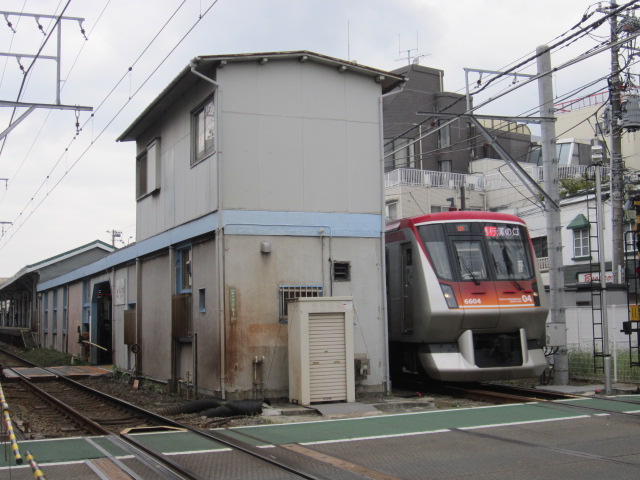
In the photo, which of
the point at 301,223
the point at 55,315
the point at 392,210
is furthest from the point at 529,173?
the point at 301,223

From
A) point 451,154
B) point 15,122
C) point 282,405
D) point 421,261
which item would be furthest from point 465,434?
point 451,154

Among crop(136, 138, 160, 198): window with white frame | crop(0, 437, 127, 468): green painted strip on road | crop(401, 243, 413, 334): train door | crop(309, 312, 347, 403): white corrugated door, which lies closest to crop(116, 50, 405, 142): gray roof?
crop(136, 138, 160, 198): window with white frame

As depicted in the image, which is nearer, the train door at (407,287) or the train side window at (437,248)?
the train side window at (437,248)

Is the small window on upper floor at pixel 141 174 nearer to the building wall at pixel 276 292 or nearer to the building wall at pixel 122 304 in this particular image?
the building wall at pixel 122 304

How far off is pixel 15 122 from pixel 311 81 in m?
6.58

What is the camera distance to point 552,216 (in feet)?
51.8

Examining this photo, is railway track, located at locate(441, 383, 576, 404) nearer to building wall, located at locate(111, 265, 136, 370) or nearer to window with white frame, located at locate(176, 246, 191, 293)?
A: window with white frame, located at locate(176, 246, 191, 293)

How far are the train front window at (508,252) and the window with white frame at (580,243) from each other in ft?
46.8

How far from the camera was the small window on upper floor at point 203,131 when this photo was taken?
14727 mm

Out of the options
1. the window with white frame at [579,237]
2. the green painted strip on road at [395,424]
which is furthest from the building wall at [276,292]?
the window with white frame at [579,237]

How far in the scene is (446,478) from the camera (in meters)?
7.62

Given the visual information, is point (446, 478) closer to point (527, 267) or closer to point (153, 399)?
point (527, 267)

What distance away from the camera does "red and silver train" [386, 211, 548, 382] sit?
47.9 ft

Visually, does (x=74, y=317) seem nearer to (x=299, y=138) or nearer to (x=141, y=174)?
(x=141, y=174)
